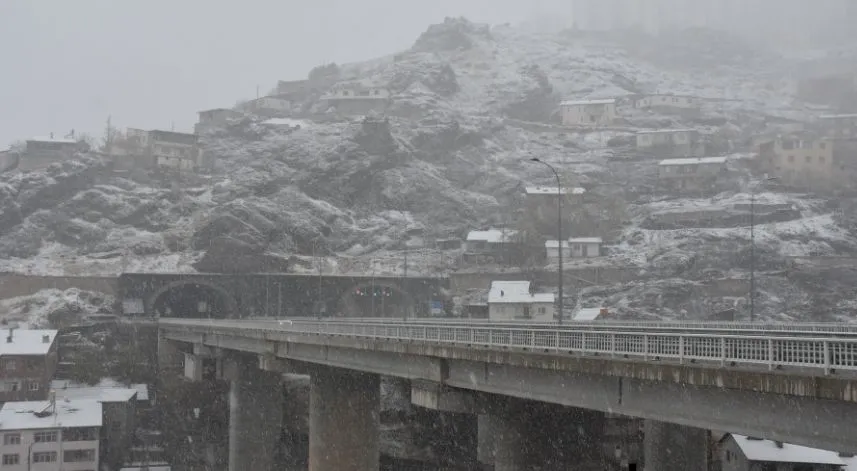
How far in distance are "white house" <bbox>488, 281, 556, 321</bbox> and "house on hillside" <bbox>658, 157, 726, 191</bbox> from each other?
5895 cm

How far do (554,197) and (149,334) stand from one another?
219ft

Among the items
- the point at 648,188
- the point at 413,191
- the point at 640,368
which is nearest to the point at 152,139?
the point at 413,191

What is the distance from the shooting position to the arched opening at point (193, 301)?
Answer: 108 metres

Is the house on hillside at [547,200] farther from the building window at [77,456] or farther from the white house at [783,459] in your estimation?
the white house at [783,459]

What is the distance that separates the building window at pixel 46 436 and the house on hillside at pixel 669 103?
156m

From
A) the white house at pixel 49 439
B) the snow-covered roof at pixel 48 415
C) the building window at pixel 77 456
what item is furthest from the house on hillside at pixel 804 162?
the building window at pixel 77 456

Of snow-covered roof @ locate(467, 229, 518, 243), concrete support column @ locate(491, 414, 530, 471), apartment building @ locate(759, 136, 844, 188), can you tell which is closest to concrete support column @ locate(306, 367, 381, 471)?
concrete support column @ locate(491, 414, 530, 471)

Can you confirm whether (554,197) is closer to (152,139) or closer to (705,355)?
(152,139)

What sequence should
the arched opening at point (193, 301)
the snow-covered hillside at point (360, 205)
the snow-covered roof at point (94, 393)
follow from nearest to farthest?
1. the snow-covered roof at point (94, 393)
2. the arched opening at point (193, 301)
3. the snow-covered hillside at point (360, 205)

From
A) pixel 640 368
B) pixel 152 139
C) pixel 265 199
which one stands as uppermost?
pixel 152 139

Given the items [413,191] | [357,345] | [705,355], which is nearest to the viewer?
[705,355]

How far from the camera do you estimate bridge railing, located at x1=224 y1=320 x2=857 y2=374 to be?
697 inches

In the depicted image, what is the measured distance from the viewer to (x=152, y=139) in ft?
505

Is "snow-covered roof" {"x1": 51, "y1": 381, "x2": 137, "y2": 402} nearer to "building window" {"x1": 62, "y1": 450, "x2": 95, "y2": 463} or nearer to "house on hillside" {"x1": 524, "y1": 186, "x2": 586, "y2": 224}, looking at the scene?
"building window" {"x1": 62, "y1": 450, "x2": 95, "y2": 463}
